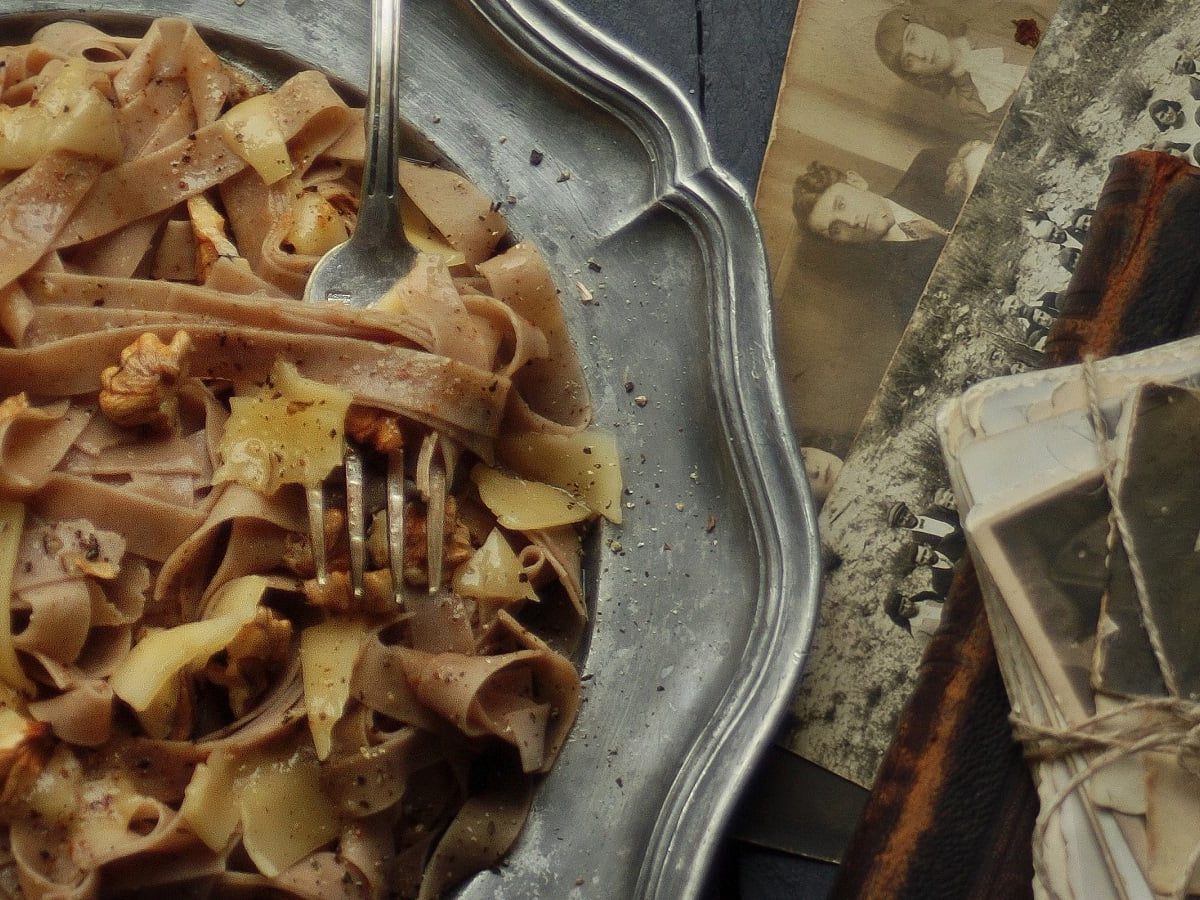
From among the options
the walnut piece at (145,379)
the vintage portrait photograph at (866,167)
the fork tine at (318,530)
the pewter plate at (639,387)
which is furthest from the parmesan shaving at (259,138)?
the vintage portrait photograph at (866,167)

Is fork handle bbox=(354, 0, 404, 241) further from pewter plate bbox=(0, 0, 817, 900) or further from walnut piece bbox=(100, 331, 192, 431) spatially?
walnut piece bbox=(100, 331, 192, 431)

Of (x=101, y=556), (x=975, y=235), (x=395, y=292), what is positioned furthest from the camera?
(x=975, y=235)

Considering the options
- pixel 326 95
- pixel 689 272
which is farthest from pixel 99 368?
pixel 689 272

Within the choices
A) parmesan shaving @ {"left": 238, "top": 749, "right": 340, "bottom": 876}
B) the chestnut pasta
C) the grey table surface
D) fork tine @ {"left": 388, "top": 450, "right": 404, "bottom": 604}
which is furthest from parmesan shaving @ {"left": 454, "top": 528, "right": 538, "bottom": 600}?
the grey table surface

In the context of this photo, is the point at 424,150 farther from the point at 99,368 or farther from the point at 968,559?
the point at 968,559

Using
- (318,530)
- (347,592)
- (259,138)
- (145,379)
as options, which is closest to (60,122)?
(259,138)

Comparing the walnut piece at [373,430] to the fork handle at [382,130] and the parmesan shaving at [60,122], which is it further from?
the parmesan shaving at [60,122]
